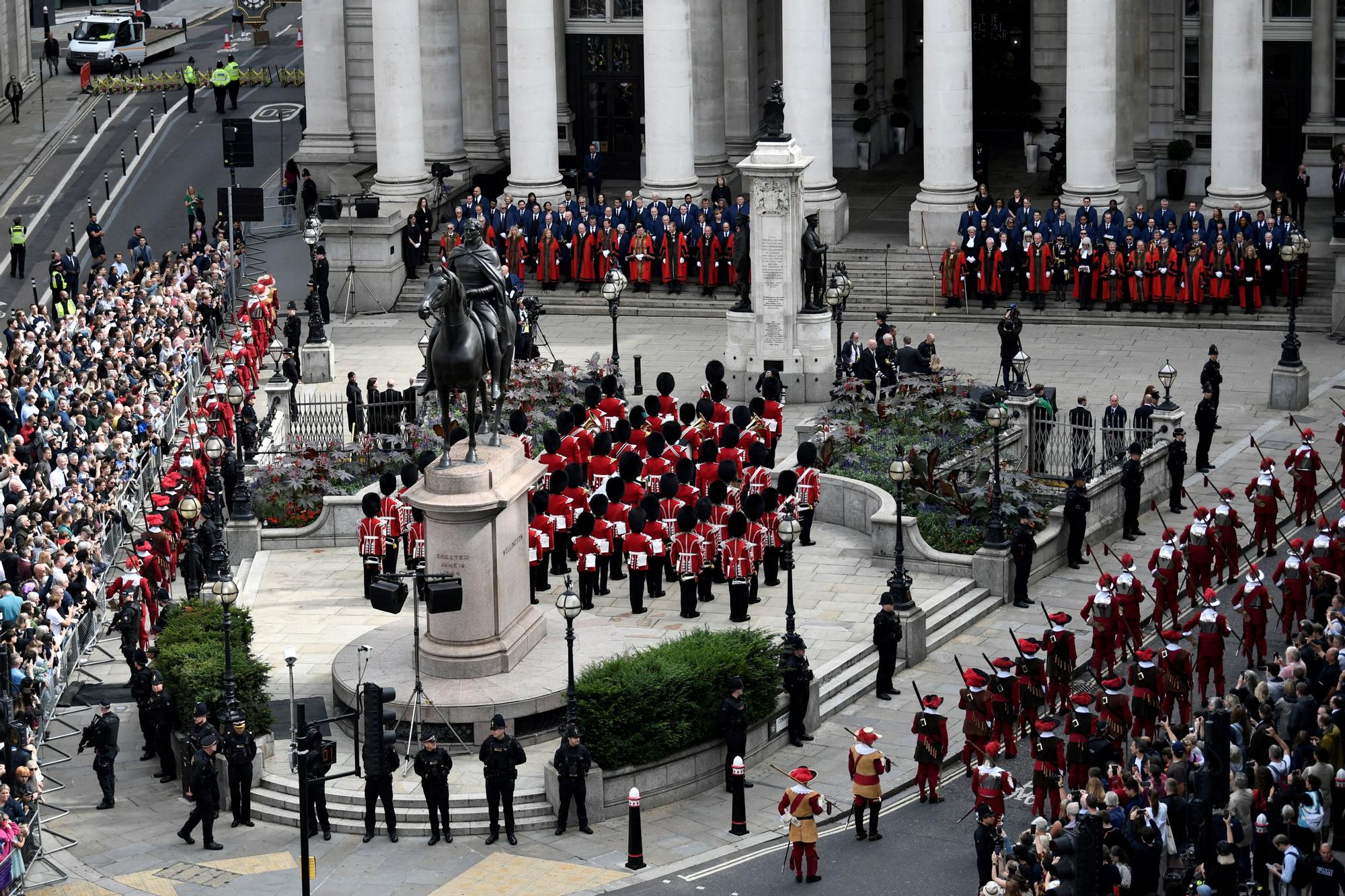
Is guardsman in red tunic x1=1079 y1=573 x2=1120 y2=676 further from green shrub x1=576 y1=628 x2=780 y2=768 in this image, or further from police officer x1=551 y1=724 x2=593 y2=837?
police officer x1=551 y1=724 x2=593 y2=837

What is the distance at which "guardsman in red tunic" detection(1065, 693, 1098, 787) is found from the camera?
106 feet

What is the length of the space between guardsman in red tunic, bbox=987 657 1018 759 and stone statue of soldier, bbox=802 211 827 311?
17.7m

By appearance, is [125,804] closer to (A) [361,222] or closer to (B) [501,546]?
(B) [501,546]

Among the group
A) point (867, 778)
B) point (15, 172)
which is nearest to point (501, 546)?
point (867, 778)

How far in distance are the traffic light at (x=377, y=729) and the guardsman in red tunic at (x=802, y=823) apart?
463cm

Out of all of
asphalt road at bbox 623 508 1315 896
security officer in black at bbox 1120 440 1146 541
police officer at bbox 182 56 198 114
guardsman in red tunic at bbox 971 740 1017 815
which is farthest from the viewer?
police officer at bbox 182 56 198 114

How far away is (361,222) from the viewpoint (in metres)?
59.9

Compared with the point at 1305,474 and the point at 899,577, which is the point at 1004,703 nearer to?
the point at 899,577

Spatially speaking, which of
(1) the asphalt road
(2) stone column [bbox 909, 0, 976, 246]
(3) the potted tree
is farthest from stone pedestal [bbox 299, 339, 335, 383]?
(3) the potted tree

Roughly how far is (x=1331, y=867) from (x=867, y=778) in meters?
6.34

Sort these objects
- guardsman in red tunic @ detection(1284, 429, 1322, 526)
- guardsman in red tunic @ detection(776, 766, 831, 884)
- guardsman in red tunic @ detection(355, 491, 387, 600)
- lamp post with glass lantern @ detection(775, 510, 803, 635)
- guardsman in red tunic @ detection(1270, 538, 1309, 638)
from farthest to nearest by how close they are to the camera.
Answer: guardsman in red tunic @ detection(1284, 429, 1322, 526) → guardsman in red tunic @ detection(355, 491, 387, 600) → guardsman in red tunic @ detection(1270, 538, 1309, 638) → lamp post with glass lantern @ detection(775, 510, 803, 635) → guardsman in red tunic @ detection(776, 766, 831, 884)

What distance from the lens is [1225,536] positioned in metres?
41.1

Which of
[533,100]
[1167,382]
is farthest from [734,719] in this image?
[533,100]

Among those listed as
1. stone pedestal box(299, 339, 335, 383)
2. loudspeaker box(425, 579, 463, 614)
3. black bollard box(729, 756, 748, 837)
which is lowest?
black bollard box(729, 756, 748, 837)
